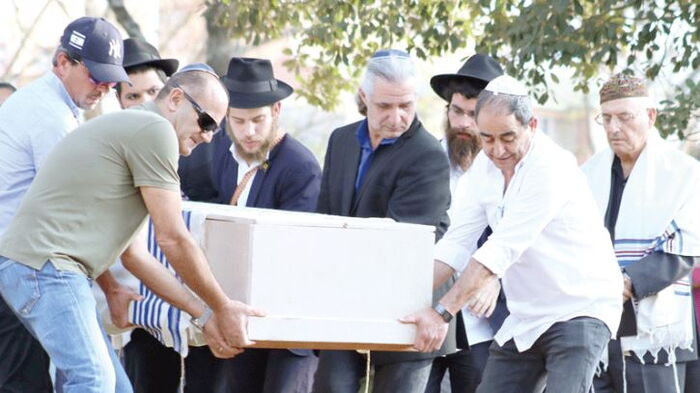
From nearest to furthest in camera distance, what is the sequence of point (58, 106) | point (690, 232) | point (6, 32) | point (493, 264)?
point (493, 264) < point (58, 106) < point (690, 232) < point (6, 32)

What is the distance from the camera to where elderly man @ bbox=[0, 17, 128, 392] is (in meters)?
6.03

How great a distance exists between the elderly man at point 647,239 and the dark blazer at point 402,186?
0.91 metres

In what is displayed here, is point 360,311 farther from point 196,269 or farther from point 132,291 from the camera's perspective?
point 132,291

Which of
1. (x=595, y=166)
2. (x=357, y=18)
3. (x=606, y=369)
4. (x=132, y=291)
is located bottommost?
(x=606, y=369)

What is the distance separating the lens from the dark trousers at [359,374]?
6.25 metres

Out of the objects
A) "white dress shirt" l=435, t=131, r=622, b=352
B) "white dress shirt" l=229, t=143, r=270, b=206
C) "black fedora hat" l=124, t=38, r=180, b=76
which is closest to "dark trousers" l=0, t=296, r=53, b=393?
"white dress shirt" l=229, t=143, r=270, b=206

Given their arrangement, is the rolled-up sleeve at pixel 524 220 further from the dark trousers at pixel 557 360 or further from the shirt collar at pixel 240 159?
the shirt collar at pixel 240 159

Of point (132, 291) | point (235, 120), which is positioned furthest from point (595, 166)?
point (132, 291)

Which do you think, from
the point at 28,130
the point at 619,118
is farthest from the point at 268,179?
the point at 619,118

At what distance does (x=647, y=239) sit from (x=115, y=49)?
271cm

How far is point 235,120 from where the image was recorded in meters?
6.90

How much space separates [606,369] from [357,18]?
430 cm

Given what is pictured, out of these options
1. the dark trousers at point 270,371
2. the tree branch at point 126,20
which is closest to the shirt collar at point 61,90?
the dark trousers at point 270,371

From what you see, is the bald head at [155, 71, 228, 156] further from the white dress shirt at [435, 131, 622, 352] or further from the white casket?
the white dress shirt at [435, 131, 622, 352]
